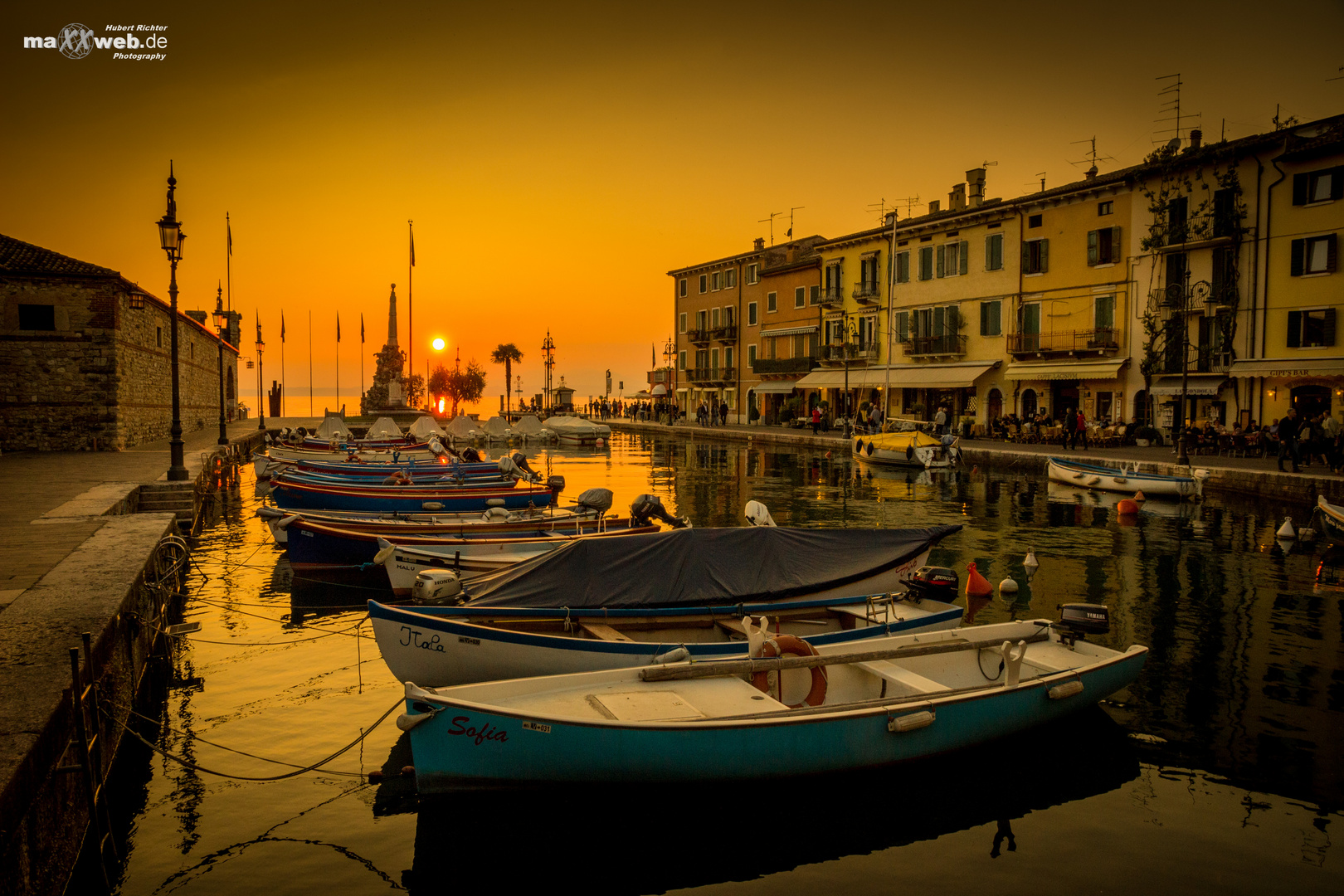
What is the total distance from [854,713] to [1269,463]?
28042mm

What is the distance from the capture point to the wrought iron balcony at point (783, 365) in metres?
57.3

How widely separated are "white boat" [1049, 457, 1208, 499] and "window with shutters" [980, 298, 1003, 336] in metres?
16.4

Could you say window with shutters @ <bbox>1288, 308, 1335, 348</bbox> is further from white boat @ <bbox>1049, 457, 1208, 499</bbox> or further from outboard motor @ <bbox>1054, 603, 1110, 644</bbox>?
outboard motor @ <bbox>1054, 603, 1110, 644</bbox>

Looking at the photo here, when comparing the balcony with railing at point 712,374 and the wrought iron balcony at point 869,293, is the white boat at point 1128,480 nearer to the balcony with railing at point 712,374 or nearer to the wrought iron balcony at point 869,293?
the wrought iron balcony at point 869,293

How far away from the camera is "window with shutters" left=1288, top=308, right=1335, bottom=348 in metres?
31.1

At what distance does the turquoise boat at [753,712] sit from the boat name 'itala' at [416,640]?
2.69 ft

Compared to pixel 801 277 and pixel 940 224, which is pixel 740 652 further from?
pixel 801 277

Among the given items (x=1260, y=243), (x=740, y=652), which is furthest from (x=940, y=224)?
(x=740, y=652)

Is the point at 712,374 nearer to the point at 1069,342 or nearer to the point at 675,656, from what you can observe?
the point at 1069,342

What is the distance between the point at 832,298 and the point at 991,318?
1219 centimetres

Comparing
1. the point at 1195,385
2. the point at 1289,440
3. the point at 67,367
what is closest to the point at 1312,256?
the point at 1195,385

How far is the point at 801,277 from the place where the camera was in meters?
58.3

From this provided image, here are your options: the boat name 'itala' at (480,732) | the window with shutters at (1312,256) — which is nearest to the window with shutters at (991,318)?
the window with shutters at (1312,256)

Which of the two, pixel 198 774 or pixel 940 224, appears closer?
pixel 198 774
